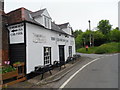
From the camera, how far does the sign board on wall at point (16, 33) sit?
8.13 meters

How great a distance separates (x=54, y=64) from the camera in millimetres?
11367

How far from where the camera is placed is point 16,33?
332 inches

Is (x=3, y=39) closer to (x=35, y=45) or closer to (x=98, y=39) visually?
(x=35, y=45)

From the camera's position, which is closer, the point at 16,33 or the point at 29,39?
the point at 29,39

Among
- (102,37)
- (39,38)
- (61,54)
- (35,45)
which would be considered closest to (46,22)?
(39,38)

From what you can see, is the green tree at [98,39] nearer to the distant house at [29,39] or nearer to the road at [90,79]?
the road at [90,79]

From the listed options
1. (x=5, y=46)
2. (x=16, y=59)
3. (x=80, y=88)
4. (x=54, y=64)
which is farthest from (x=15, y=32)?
(x=80, y=88)

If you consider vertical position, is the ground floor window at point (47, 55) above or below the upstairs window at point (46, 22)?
below

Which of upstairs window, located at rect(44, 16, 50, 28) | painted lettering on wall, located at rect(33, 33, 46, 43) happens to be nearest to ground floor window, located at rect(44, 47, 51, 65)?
painted lettering on wall, located at rect(33, 33, 46, 43)

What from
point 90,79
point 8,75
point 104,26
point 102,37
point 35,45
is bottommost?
point 90,79

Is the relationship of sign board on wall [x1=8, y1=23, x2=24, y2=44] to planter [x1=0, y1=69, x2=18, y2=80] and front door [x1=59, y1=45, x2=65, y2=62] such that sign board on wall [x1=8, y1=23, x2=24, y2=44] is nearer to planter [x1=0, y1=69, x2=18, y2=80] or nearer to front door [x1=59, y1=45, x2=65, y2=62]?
planter [x1=0, y1=69, x2=18, y2=80]

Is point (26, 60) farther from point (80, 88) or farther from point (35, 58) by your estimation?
point (80, 88)

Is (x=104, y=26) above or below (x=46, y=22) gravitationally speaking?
above

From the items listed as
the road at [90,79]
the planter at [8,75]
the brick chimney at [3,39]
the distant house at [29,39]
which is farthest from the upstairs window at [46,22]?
the planter at [8,75]
